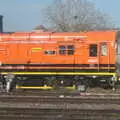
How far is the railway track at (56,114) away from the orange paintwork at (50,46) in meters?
11.5

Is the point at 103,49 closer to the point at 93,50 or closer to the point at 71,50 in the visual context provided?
the point at 93,50

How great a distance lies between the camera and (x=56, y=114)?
1398cm

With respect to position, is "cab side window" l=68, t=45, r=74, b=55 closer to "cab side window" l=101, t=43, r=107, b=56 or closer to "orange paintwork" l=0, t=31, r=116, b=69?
"orange paintwork" l=0, t=31, r=116, b=69

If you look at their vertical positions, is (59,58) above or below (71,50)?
below

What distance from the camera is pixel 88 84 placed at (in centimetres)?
2619

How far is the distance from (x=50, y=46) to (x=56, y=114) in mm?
13066

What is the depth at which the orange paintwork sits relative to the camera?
26.3 meters

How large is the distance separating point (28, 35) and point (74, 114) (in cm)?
→ 1406

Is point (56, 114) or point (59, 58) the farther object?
point (59, 58)

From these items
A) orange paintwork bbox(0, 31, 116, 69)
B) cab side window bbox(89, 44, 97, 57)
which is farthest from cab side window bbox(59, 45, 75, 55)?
cab side window bbox(89, 44, 97, 57)

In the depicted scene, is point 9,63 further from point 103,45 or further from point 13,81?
point 103,45

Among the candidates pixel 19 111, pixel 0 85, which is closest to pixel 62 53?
pixel 0 85

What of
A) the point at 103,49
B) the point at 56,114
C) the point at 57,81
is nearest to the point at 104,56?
the point at 103,49

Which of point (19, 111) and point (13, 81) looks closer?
point (19, 111)
